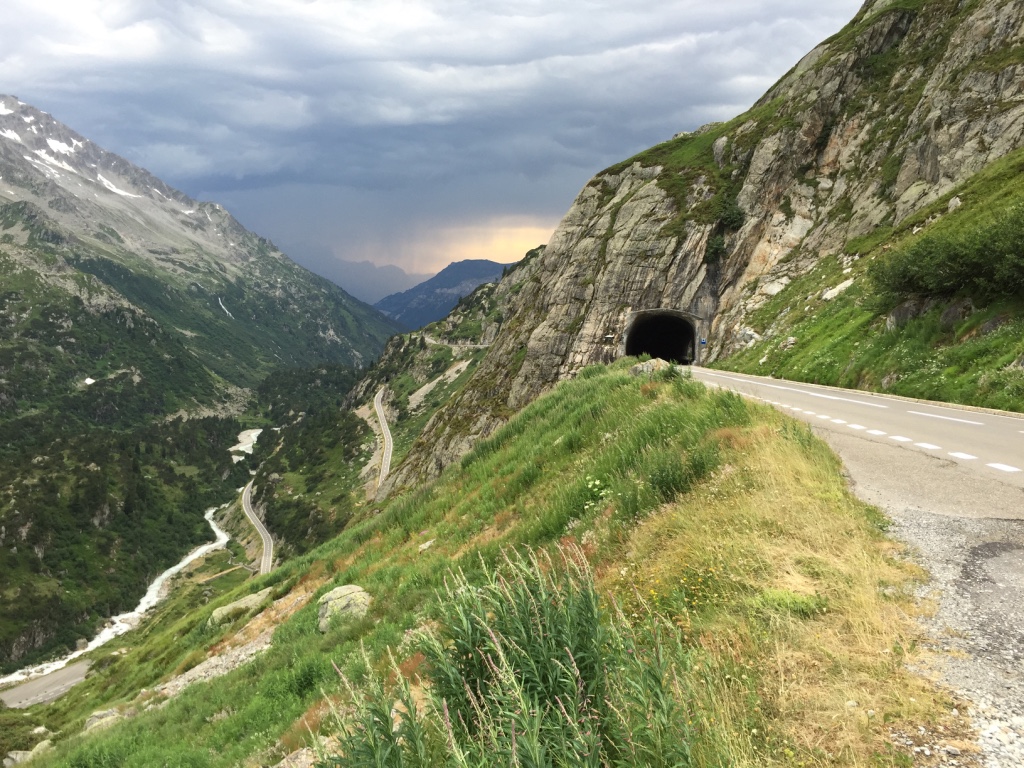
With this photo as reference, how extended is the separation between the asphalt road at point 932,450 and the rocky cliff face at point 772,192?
117ft

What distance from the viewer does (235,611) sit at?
23.4 m

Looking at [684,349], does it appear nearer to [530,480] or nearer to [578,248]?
[578,248]

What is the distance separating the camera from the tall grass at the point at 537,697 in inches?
149

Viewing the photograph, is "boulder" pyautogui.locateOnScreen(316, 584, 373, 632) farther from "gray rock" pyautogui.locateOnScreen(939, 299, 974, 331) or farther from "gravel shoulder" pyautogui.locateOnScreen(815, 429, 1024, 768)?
"gray rock" pyautogui.locateOnScreen(939, 299, 974, 331)

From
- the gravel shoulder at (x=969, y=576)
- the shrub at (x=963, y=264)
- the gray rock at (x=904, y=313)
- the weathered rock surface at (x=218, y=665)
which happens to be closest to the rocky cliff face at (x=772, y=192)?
the gray rock at (x=904, y=313)

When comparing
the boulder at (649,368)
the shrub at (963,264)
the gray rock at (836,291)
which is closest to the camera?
the boulder at (649,368)

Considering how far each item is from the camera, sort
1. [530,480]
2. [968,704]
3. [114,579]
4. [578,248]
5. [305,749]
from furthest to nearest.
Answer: [114,579] < [578,248] < [530,480] < [305,749] < [968,704]

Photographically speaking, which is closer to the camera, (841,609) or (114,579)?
(841,609)

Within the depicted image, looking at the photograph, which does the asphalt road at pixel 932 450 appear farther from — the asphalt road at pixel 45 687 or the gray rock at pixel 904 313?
the asphalt road at pixel 45 687

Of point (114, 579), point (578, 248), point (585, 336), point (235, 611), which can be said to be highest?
point (578, 248)

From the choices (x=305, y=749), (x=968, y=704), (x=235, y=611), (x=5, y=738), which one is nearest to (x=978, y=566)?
(x=968, y=704)

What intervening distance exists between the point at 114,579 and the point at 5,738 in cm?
16003

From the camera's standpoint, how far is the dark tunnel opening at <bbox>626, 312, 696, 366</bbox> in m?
69.2

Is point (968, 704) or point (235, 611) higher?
point (968, 704)
